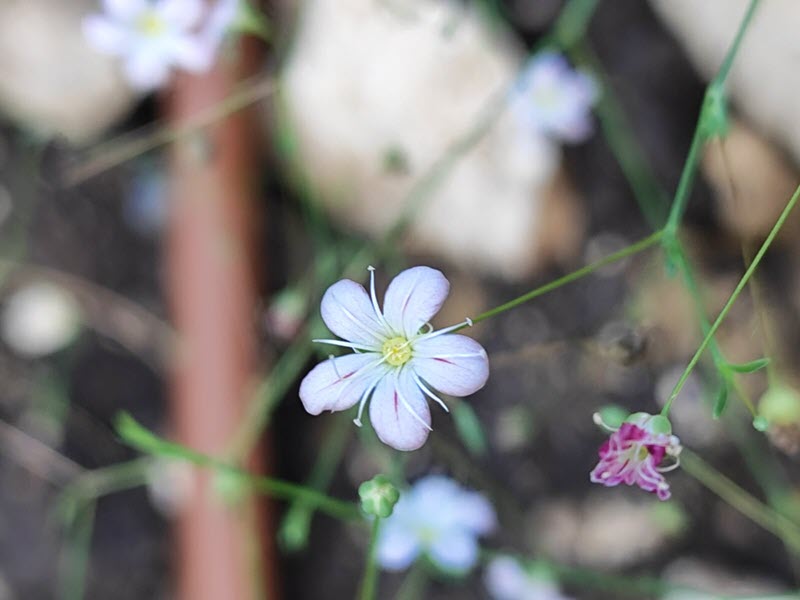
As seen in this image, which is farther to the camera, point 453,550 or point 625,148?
point 625,148

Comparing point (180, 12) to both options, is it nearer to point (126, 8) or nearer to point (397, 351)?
point (126, 8)

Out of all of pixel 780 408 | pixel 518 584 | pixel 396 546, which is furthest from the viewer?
pixel 518 584

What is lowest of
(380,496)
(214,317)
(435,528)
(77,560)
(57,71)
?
(380,496)

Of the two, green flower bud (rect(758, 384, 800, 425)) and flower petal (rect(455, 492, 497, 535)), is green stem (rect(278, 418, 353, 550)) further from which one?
green flower bud (rect(758, 384, 800, 425))

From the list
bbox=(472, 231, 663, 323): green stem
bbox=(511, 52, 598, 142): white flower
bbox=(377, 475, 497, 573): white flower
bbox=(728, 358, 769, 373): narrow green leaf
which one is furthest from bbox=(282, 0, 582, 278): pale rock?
bbox=(728, 358, 769, 373): narrow green leaf

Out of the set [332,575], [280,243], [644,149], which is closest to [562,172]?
[644,149]

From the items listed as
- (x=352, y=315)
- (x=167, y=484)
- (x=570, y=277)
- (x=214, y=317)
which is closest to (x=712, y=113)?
(x=570, y=277)

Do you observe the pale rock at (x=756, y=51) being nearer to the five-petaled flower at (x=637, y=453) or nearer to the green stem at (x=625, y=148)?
the green stem at (x=625, y=148)
